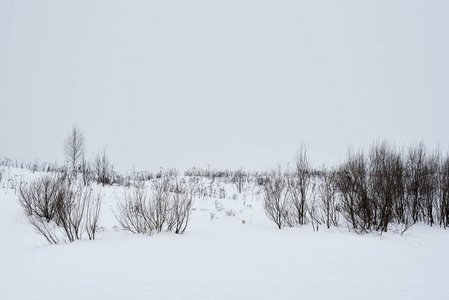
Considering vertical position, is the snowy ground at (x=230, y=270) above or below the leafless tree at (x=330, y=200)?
below

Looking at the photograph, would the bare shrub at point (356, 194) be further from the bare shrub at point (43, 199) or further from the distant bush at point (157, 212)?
the bare shrub at point (43, 199)

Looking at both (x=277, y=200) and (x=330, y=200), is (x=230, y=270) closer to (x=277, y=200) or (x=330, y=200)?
(x=277, y=200)

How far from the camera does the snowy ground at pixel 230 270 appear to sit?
3744mm

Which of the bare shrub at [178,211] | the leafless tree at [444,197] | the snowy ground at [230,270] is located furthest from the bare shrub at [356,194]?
the bare shrub at [178,211]

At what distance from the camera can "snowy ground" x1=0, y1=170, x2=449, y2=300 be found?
3.74 m

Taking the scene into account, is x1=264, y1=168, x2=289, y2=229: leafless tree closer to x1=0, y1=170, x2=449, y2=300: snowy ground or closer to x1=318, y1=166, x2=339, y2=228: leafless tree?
x1=318, y1=166, x2=339, y2=228: leafless tree

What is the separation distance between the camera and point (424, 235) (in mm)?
10117

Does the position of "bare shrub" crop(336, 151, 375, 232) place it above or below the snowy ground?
above

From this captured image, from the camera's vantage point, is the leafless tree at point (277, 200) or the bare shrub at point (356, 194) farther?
the leafless tree at point (277, 200)

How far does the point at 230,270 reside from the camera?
470 centimetres

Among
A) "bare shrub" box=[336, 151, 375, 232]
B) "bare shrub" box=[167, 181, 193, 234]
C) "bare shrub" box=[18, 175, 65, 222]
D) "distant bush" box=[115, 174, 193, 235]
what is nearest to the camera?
"distant bush" box=[115, 174, 193, 235]

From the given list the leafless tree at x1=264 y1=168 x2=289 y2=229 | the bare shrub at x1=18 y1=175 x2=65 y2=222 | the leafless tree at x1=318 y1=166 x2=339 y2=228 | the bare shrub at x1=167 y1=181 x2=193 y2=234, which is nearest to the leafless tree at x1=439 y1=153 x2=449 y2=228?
the leafless tree at x1=318 y1=166 x2=339 y2=228

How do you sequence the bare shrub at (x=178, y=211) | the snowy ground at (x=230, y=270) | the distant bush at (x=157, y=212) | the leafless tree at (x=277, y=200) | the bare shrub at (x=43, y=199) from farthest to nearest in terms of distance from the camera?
the leafless tree at (x=277, y=200), the bare shrub at (x=43, y=199), the bare shrub at (x=178, y=211), the distant bush at (x=157, y=212), the snowy ground at (x=230, y=270)

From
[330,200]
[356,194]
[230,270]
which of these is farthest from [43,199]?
[356,194]
